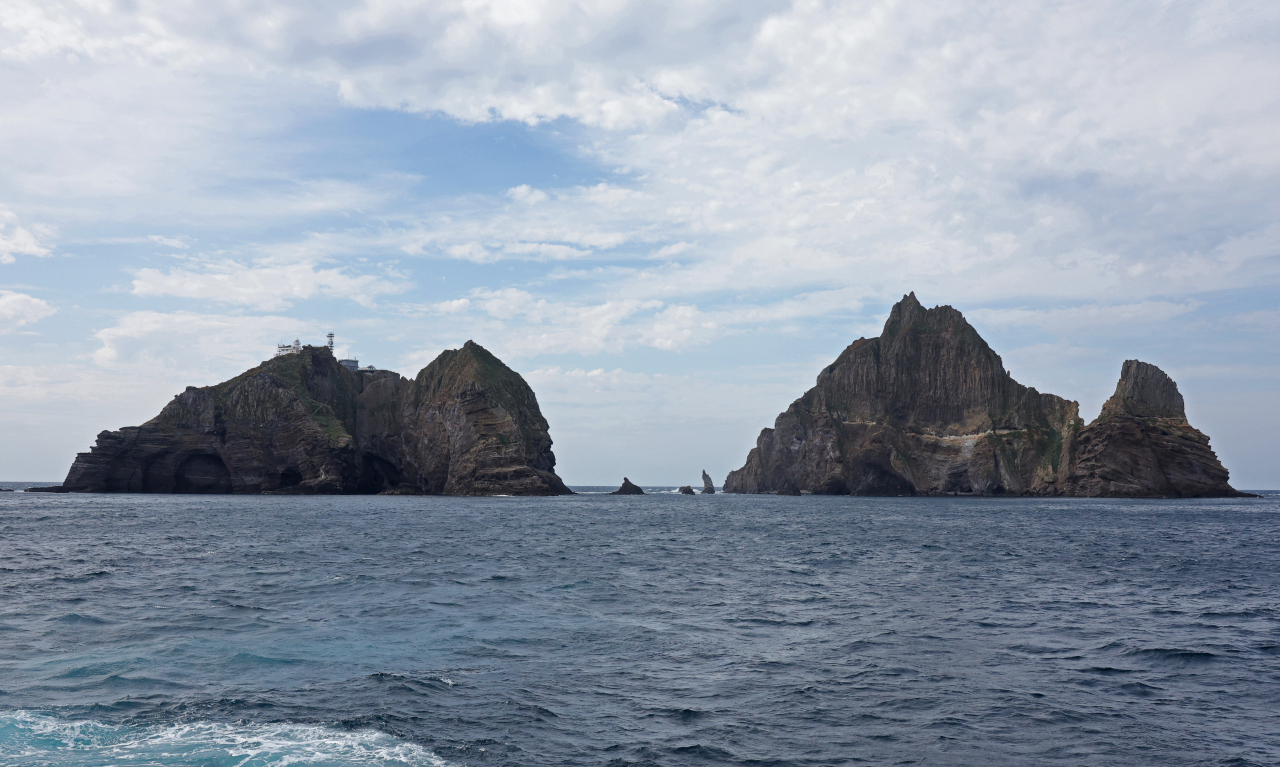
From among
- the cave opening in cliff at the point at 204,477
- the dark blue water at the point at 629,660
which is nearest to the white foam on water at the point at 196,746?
the dark blue water at the point at 629,660

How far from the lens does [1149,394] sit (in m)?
166

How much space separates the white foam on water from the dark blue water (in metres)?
0.06

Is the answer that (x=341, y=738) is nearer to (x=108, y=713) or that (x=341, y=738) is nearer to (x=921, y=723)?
(x=108, y=713)

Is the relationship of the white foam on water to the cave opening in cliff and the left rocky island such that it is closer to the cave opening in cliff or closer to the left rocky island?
the left rocky island

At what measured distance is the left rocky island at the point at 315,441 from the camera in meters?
158

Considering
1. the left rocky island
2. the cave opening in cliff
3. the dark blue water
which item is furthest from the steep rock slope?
the cave opening in cliff

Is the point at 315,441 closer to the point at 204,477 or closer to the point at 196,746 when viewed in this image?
the point at 204,477

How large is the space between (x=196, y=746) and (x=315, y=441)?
157002mm

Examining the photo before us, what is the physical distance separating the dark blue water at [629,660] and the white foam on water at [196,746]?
65mm

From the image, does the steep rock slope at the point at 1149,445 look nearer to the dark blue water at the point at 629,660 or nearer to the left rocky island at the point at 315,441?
the left rocky island at the point at 315,441

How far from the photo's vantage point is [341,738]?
15.7 metres

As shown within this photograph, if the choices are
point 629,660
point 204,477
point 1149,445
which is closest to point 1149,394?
point 1149,445

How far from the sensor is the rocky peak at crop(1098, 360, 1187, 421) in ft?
542

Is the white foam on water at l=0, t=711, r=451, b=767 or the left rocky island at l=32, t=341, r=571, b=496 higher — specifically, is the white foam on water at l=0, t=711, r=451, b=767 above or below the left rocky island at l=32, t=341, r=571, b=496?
below
